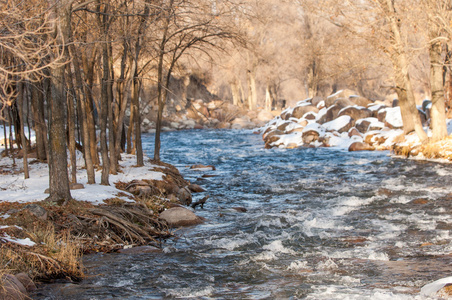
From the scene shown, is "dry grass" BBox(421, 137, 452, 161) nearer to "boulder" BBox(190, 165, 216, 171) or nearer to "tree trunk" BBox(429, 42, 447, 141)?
"tree trunk" BBox(429, 42, 447, 141)

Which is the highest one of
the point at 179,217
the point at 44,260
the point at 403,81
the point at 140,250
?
the point at 403,81

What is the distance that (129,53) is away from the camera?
1450 cm

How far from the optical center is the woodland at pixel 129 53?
27.0 ft

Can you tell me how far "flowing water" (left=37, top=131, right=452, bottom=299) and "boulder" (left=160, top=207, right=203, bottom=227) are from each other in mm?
293

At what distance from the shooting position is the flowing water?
605 centimetres

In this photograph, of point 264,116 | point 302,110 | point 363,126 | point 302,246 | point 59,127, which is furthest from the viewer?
point 264,116

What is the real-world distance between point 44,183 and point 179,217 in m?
3.51

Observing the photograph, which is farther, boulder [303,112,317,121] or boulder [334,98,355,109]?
boulder [303,112,317,121]

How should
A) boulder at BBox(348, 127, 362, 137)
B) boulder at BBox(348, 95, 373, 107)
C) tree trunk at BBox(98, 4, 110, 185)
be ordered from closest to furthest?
tree trunk at BBox(98, 4, 110, 185) → boulder at BBox(348, 127, 362, 137) → boulder at BBox(348, 95, 373, 107)

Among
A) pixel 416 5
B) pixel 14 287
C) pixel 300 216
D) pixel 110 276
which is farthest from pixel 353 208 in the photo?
pixel 416 5

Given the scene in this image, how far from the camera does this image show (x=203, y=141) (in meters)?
31.7

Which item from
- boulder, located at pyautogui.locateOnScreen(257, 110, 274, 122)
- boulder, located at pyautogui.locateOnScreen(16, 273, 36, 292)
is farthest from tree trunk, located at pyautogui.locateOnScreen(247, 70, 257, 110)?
boulder, located at pyautogui.locateOnScreen(16, 273, 36, 292)

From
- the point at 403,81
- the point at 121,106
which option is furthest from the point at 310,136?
the point at 121,106

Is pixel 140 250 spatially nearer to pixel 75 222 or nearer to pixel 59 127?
pixel 75 222
